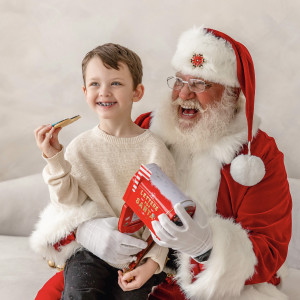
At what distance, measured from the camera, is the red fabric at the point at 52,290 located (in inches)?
65.3

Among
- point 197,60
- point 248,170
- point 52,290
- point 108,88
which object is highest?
point 197,60

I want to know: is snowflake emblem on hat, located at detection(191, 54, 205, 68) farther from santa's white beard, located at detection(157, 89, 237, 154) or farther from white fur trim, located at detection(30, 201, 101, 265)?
white fur trim, located at detection(30, 201, 101, 265)

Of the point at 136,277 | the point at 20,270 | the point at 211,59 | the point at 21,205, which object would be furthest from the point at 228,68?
the point at 21,205

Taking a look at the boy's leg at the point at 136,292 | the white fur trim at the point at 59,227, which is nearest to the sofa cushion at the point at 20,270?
the white fur trim at the point at 59,227

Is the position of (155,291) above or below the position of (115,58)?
below

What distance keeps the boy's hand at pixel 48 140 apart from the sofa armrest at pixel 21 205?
932 millimetres

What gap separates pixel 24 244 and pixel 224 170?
97cm

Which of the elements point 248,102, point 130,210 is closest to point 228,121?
point 248,102

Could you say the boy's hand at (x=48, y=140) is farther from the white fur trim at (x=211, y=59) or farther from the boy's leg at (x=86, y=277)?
the white fur trim at (x=211, y=59)

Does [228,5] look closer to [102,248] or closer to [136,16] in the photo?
[136,16]

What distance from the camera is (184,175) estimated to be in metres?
1.70

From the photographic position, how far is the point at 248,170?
1.58 metres

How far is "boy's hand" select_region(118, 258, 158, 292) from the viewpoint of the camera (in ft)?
4.70

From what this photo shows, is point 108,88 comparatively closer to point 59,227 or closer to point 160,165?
point 160,165
